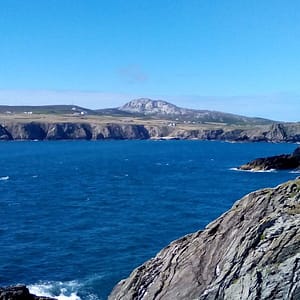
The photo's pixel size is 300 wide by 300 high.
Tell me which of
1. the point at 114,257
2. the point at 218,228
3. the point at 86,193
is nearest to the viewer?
the point at 218,228

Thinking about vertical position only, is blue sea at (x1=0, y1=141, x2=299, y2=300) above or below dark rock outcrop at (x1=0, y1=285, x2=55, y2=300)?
below

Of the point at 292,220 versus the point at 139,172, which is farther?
the point at 139,172

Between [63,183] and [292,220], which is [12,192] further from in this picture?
[292,220]

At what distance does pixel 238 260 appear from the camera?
28953mm

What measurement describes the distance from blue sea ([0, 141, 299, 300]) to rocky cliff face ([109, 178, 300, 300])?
1066 centimetres

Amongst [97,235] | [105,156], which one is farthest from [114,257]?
[105,156]

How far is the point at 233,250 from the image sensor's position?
98.6 feet

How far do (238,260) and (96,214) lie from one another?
49349mm

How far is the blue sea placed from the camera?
1926 inches

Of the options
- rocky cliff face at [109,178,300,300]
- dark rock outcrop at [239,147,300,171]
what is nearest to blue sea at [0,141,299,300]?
dark rock outcrop at [239,147,300,171]

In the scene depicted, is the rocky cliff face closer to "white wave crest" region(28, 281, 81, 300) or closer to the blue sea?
Result: "white wave crest" region(28, 281, 81, 300)

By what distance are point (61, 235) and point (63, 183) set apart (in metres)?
51.0

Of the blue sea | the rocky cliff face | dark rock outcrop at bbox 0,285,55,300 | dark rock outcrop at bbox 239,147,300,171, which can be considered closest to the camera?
the rocky cliff face

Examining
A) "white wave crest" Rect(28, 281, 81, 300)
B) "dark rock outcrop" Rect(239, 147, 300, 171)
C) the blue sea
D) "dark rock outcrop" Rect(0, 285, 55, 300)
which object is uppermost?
"dark rock outcrop" Rect(239, 147, 300, 171)
